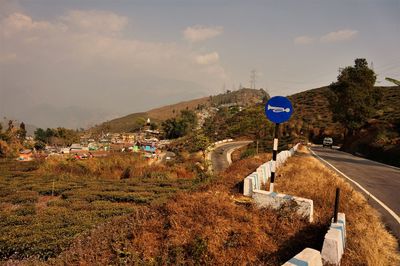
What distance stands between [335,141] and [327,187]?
49.6 m

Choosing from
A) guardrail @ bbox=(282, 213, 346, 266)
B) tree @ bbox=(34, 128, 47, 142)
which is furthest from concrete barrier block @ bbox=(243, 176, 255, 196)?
tree @ bbox=(34, 128, 47, 142)

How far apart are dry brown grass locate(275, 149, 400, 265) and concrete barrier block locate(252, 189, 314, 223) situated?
35cm

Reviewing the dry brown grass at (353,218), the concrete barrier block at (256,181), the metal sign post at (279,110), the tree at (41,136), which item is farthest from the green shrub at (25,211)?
the tree at (41,136)

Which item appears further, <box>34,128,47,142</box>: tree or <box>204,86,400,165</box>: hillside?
<box>34,128,47,142</box>: tree

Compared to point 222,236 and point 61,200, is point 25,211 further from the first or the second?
point 222,236

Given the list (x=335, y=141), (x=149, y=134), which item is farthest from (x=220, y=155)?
(x=149, y=134)

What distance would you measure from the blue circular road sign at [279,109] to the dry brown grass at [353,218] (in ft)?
7.04

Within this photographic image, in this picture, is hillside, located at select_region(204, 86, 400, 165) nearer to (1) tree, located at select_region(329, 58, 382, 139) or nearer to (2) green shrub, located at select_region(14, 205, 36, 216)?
(1) tree, located at select_region(329, 58, 382, 139)

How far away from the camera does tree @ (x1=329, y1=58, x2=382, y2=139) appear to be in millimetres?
35406

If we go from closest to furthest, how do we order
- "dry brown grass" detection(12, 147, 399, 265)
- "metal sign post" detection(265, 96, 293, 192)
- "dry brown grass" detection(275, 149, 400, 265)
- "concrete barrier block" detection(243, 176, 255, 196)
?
"dry brown grass" detection(275, 149, 400, 265)
"dry brown grass" detection(12, 147, 399, 265)
"concrete barrier block" detection(243, 176, 255, 196)
"metal sign post" detection(265, 96, 293, 192)

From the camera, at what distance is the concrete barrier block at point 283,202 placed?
19.0 ft

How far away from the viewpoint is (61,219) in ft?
38.4

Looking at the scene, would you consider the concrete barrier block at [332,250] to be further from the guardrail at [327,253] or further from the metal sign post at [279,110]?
the metal sign post at [279,110]

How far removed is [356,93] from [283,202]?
34827 millimetres
